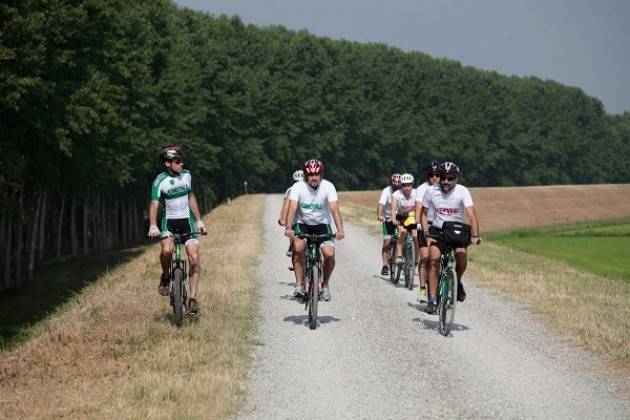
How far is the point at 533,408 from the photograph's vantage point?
7.86 metres

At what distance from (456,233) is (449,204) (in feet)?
1.46

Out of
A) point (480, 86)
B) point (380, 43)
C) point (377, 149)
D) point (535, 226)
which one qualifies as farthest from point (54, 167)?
point (480, 86)

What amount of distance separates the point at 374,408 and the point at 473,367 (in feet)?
6.51

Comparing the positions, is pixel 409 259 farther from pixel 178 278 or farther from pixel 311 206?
pixel 178 278

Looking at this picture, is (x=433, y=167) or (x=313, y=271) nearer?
(x=313, y=271)

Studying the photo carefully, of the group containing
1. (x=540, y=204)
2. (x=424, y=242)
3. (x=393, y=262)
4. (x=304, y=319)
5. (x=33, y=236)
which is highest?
(x=424, y=242)

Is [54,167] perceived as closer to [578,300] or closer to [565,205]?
[578,300]

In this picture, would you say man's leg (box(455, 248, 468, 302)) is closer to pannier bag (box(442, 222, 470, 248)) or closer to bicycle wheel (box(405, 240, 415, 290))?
pannier bag (box(442, 222, 470, 248))

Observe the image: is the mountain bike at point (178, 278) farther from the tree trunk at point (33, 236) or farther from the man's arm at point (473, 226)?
the tree trunk at point (33, 236)

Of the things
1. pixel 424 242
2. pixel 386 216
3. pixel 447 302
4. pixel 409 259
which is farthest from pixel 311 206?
pixel 386 216

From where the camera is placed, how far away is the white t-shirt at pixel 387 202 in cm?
1670

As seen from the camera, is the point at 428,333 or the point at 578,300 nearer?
the point at 428,333

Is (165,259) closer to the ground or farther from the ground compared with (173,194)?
closer to the ground

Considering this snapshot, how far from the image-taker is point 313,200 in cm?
1169
